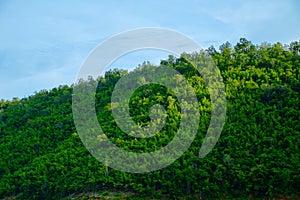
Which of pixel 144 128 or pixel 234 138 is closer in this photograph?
pixel 234 138

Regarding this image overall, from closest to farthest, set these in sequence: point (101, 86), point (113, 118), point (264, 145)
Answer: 1. point (264, 145)
2. point (113, 118)
3. point (101, 86)

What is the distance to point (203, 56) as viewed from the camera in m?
32.6

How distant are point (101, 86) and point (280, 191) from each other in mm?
17517

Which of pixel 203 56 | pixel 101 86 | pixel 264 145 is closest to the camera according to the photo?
pixel 264 145

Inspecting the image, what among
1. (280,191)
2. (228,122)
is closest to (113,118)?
(228,122)

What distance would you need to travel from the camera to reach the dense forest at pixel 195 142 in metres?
24.2

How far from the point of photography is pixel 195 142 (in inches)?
1056

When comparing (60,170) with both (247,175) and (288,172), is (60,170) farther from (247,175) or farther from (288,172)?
(288,172)

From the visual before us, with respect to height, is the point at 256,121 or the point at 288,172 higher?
the point at 256,121

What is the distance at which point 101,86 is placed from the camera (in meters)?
35.5

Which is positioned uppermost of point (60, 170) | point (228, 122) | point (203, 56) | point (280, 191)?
point (203, 56)

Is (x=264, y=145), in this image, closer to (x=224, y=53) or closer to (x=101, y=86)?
(x=224, y=53)

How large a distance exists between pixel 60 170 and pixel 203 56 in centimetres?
1324

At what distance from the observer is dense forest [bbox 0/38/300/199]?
24219mm
